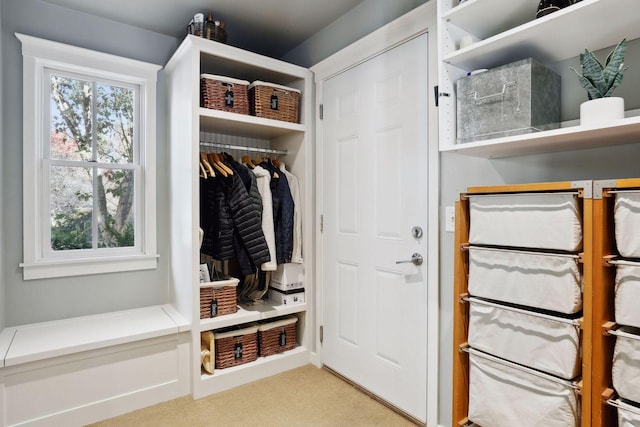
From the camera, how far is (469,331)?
1479mm

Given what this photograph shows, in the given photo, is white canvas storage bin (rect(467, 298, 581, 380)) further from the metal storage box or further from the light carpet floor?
the light carpet floor

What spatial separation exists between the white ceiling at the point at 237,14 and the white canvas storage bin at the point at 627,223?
197 cm

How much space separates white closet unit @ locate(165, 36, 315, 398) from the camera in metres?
2.34

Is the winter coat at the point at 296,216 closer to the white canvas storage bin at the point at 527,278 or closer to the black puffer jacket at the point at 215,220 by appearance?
the black puffer jacket at the point at 215,220

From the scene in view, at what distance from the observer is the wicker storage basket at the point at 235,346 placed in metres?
2.46

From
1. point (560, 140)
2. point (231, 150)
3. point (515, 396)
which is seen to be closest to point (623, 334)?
point (515, 396)

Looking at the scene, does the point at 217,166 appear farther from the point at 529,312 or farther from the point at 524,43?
the point at 529,312

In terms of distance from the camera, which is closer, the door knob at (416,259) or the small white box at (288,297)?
the door knob at (416,259)

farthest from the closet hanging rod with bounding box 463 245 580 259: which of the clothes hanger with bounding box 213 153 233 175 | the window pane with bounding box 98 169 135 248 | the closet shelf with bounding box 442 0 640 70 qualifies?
the window pane with bounding box 98 169 135 248

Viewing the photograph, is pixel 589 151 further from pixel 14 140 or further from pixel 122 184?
pixel 14 140

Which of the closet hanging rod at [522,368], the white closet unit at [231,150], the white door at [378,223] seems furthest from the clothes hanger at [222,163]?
the closet hanging rod at [522,368]

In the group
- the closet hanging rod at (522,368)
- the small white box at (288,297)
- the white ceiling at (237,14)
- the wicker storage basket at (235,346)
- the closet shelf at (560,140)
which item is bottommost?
the wicker storage basket at (235,346)

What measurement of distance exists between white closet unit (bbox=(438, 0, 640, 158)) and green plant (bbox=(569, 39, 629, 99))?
0.39ft

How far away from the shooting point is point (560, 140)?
1.25 meters
